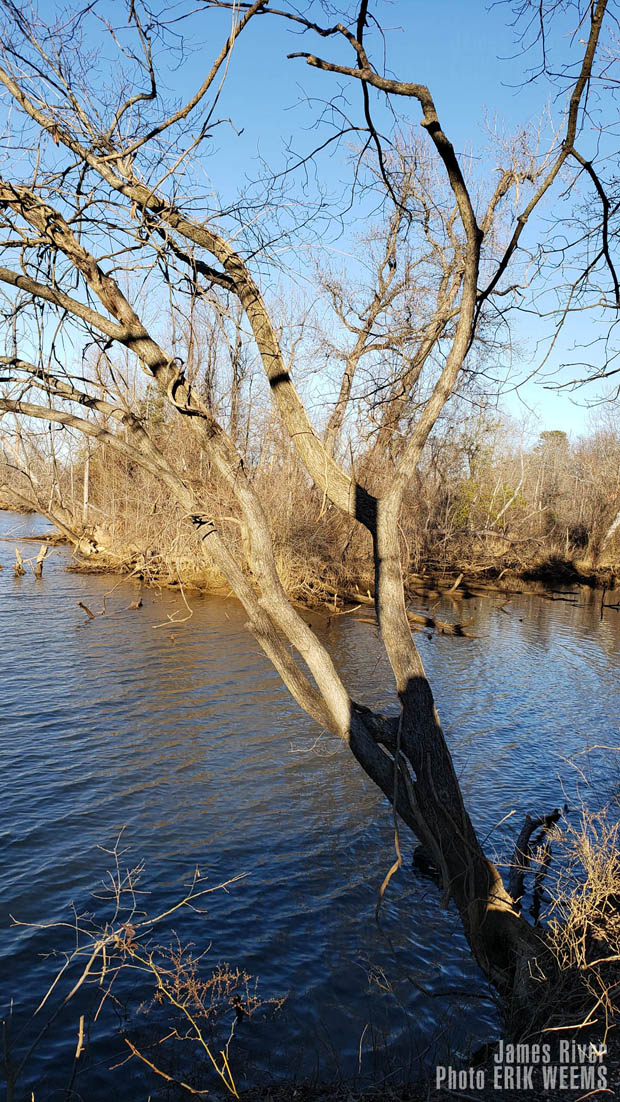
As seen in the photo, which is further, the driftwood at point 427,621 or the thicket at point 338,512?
the driftwood at point 427,621

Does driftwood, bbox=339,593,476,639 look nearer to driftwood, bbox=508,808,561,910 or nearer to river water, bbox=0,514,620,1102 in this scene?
river water, bbox=0,514,620,1102

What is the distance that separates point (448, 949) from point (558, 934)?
1.61m

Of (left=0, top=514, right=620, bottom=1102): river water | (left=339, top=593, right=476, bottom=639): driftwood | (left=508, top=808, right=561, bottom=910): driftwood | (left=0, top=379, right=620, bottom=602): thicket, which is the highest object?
(left=0, top=379, right=620, bottom=602): thicket

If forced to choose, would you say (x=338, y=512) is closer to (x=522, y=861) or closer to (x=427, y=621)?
(x=427, y=621)

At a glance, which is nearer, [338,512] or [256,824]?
[256,824]

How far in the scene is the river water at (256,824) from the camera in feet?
16.1

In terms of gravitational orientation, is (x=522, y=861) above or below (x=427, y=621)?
below

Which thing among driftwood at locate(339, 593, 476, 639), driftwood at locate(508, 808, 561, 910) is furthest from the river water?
driftwood at locate(339, 593, 476, 639)

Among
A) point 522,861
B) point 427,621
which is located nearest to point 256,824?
point 522,861

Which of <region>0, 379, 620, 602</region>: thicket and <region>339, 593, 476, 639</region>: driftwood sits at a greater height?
<region>0, 379, 620, 602</region>: thicket

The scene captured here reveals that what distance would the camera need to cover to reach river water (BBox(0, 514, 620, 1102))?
492 centimetres

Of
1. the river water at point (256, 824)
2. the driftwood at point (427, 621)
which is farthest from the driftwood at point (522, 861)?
the driftwood at point (427, 621)

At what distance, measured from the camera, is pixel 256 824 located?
8.03 meters

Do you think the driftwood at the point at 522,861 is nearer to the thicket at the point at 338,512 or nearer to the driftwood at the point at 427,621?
the thicket at the point at 338,512
